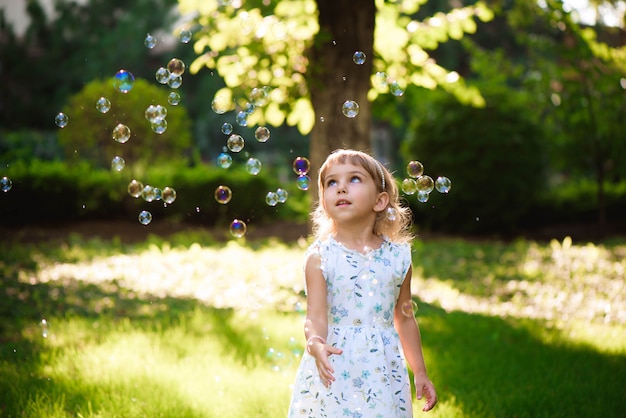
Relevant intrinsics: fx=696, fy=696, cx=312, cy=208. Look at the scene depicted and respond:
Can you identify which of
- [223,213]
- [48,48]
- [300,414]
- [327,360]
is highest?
[48,48]

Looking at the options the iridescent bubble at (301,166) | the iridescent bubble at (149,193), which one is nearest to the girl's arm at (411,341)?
the iridescent bubble at (301,166)

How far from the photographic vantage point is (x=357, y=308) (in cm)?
269

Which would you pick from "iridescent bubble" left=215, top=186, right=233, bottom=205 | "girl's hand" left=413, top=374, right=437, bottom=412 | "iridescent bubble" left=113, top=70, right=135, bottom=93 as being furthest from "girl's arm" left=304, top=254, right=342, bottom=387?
"iridescent bubble" left=113, top=70, right=135, bottom=93

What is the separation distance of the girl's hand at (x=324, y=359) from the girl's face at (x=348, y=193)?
0.51 meters

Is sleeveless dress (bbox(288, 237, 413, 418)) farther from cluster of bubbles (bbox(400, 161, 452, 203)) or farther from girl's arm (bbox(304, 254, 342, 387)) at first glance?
cluster of bubbles (bbox(400, 161, 452, 203))

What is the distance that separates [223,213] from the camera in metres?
13.5

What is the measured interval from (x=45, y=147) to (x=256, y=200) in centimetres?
1133

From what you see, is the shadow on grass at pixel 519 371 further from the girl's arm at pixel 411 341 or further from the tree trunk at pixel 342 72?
the tree trunk at pixel 342 72

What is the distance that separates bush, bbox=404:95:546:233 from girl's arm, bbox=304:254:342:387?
10152 mm

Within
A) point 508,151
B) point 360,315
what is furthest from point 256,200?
point 360,315

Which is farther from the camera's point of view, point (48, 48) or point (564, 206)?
point (48, 48)

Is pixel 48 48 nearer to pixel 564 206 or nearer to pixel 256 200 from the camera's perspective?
pixel 256 200

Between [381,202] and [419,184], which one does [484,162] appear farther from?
[381,202]

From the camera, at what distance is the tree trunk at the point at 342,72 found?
661 cm
